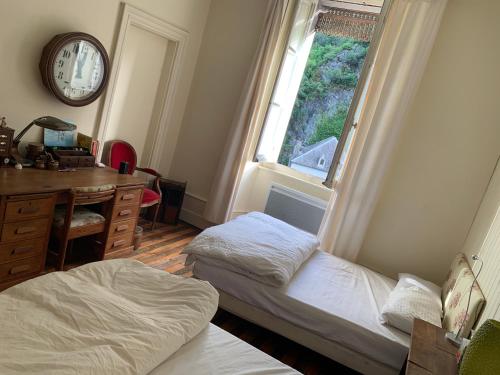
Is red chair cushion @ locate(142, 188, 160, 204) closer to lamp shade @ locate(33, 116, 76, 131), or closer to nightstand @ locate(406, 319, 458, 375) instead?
lamp shade @ locate(33, 116, 76, 131)

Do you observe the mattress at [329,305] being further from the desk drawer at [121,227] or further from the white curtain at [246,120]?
the white curtain at [246,120]

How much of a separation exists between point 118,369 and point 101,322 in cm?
23

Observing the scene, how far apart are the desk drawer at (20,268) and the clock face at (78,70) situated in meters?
1.30

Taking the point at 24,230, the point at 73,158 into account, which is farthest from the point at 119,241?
the point at 24,230

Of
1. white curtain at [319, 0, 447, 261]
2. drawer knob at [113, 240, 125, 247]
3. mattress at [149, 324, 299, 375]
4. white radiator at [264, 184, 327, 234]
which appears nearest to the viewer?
mattress at [149, 324, 299, 375]

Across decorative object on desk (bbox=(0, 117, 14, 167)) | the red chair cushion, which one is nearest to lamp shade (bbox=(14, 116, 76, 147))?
decorative object on desk (bbox=(0, 117, 14, 167))

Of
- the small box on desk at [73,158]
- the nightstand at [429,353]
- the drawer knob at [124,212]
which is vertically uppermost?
the small box on desk at [73,158]

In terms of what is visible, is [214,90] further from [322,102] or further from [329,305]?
[329,305]

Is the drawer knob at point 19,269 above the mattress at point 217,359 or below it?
below

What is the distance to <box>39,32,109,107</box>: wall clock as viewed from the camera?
2.73 metres

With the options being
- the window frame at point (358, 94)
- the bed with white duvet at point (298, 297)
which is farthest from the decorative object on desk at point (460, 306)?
the window frame at point (358, 94)

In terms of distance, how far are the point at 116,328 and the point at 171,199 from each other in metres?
2.96

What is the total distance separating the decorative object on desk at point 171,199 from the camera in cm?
412

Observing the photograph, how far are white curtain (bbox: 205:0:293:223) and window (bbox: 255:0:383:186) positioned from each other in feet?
0.45
